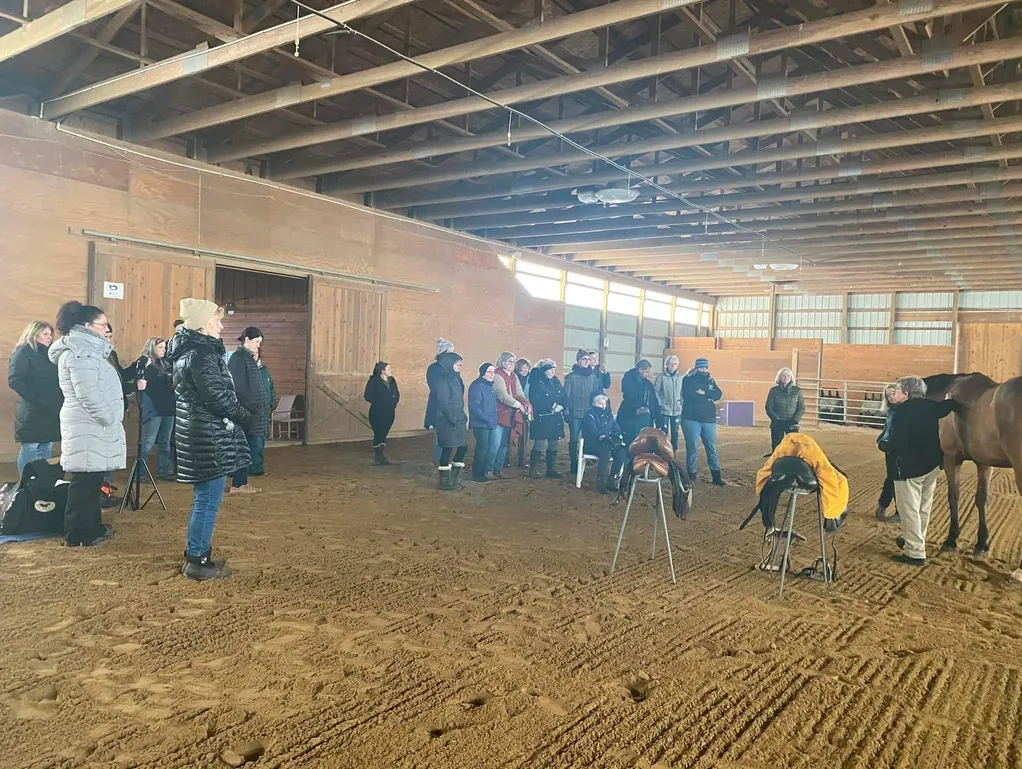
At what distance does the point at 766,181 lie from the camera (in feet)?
29.8

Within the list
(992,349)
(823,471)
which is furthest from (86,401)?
(992,349)

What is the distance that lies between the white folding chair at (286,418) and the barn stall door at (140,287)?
9.08 feet

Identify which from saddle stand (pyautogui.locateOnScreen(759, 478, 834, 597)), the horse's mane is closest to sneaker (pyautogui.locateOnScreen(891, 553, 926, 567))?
saddle stand (pyautogui.locateOnScreen(759, 478, 834, 597))

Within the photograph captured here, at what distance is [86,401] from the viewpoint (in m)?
4.18

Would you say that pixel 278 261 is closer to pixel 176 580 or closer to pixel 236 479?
pixel 236 479

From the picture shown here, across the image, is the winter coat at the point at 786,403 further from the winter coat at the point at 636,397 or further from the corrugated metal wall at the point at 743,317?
the corrugated metal wall at the point at 743,317

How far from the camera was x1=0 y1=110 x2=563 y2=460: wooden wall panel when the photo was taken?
6992mm

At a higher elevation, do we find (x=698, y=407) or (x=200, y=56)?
(x=200, y=56)

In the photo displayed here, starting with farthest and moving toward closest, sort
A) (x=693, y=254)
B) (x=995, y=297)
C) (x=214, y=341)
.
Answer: (x=995, y=297) → (x=693, y=254) → (x=214, y=341)

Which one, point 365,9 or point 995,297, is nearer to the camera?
point 365,9

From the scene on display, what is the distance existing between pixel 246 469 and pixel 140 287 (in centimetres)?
282

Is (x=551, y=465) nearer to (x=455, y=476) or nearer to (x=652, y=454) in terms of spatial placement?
(x=455, y=476)

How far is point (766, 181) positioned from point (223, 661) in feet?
28.5

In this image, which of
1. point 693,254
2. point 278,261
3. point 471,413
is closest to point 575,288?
point 693,254
